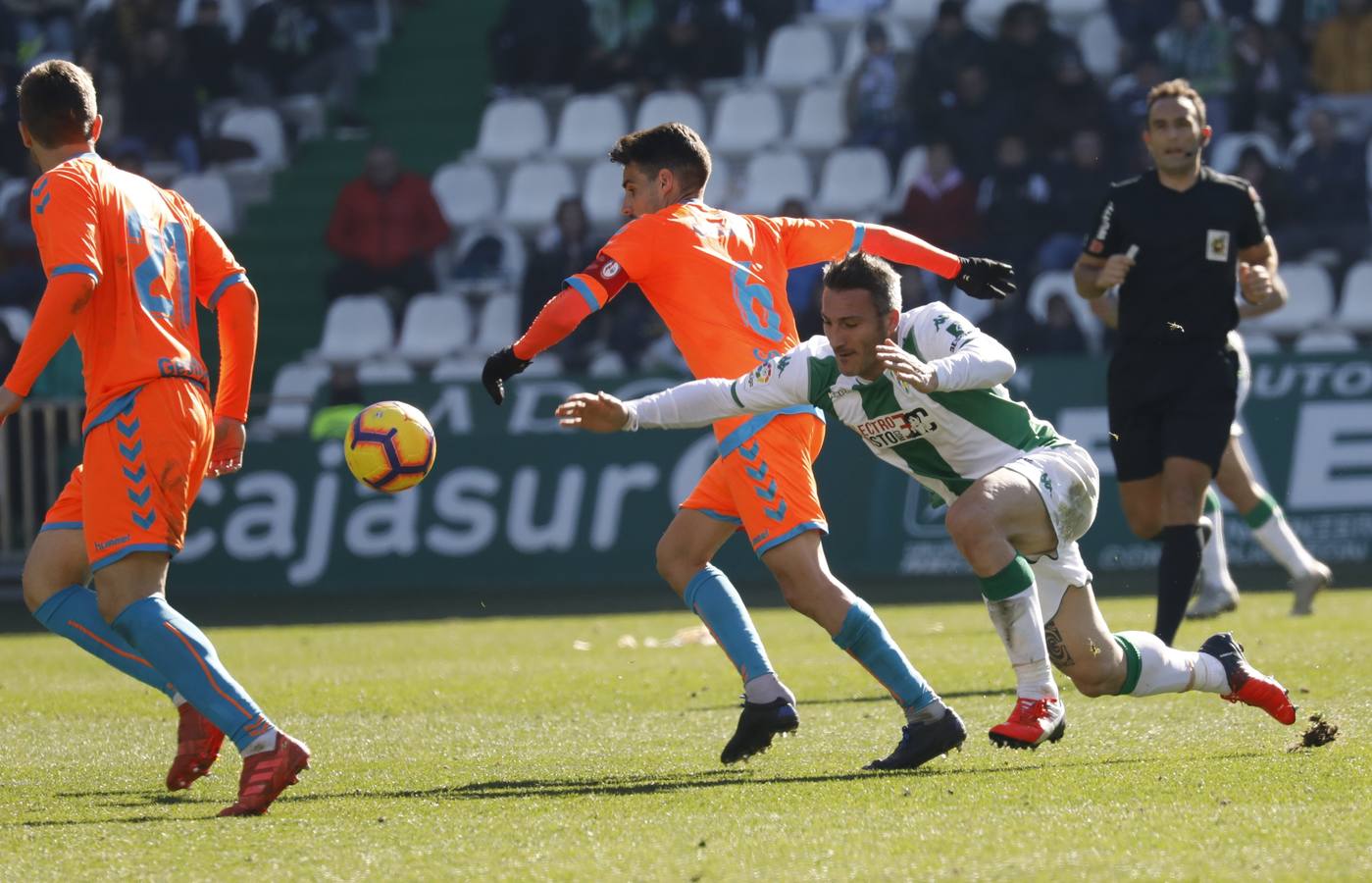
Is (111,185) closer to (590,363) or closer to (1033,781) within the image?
(1033,781)

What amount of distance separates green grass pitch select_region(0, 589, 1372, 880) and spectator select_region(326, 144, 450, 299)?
8.39m

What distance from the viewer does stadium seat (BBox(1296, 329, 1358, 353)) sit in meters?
15.0

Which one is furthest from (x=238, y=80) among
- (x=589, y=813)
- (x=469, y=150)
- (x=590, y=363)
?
(x=589, y=813)

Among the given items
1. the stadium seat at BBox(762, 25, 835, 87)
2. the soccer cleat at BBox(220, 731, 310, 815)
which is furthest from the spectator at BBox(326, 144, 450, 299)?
the soccer cleat at BBox(220, 731, 310, 815)

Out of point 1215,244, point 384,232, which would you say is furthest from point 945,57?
point 1215,244

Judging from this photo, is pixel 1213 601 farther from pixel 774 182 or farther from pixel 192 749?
pixel 774 182

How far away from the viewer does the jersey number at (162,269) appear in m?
5.61

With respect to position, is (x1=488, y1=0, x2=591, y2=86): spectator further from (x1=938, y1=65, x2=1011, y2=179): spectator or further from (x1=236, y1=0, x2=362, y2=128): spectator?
(x1=938, y1=65, x2=1011, y2=179): spectator

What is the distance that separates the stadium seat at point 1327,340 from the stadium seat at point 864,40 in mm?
4658

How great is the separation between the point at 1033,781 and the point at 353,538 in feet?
29.4

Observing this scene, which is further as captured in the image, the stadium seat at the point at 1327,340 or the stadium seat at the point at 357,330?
the stadium seat at the point at 357,330

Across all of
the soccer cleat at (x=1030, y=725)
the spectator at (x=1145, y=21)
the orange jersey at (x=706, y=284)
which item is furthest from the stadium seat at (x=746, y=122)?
the soccer cleat at (x=1030, y=725)

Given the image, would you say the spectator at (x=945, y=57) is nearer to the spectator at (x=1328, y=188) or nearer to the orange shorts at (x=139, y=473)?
the spectator at (x=1328, y=188)

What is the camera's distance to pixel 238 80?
20219 mm
